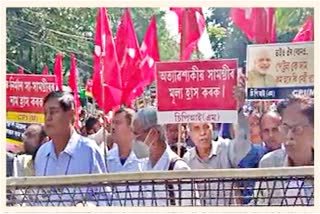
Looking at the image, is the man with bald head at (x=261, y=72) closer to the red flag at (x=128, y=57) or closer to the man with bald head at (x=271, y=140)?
the man with bald head at (x=271, y=140)

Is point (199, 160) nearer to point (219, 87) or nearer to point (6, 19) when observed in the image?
point (219, 87)

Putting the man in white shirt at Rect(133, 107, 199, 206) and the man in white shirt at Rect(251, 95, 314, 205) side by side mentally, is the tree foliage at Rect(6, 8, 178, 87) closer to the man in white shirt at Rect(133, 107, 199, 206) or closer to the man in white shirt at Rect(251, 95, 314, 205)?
the man in white shirt at Rect(133, 107, 199, 206)

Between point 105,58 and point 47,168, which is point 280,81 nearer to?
point 105,58

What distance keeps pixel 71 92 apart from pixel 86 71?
Result: 12cm

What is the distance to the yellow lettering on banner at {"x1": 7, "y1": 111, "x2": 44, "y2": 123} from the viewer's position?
3535 millimetres

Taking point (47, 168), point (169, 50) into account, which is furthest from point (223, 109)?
point (47, 168)

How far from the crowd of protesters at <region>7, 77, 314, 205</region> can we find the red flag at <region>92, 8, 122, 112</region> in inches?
2.4

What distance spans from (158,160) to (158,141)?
0.28ft

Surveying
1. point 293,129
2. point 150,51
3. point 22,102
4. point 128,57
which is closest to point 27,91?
point 22,102

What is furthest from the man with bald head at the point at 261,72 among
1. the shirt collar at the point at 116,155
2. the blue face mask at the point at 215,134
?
the shirt collar at the point at 116,155

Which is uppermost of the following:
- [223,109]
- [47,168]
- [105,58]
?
[105,58]

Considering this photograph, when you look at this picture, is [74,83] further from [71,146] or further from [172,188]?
[172,188]

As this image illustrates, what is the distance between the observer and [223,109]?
3.41 metres

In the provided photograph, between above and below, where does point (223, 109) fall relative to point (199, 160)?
above
